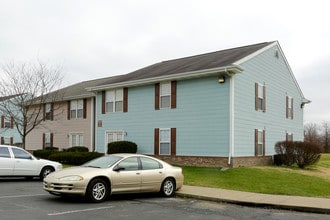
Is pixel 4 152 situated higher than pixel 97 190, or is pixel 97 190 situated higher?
pixel 4 152

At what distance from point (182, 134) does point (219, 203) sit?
35.0 ft

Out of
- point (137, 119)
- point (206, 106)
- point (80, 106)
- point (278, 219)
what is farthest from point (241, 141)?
point (80, 106)

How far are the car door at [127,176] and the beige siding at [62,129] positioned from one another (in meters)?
17.1

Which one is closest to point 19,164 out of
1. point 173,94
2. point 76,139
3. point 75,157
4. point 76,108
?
point 75,157

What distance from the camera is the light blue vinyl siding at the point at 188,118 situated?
20484mm

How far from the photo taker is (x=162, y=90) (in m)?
23.3

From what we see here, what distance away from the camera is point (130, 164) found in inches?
459

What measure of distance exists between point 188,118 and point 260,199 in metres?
10.5

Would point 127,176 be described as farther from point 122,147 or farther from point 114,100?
point 114,100

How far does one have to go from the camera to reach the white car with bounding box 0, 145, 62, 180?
15.1m

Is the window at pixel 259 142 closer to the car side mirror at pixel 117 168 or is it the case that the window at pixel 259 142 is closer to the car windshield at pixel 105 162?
the car windshield at pixel 105 162

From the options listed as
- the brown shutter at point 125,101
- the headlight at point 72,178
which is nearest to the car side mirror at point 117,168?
the headlight at point 72,178

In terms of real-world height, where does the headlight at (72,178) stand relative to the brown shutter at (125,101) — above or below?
below

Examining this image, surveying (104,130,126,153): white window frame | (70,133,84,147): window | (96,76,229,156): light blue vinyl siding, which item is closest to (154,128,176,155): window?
(96,76,229,156): light blue vinyl siding
